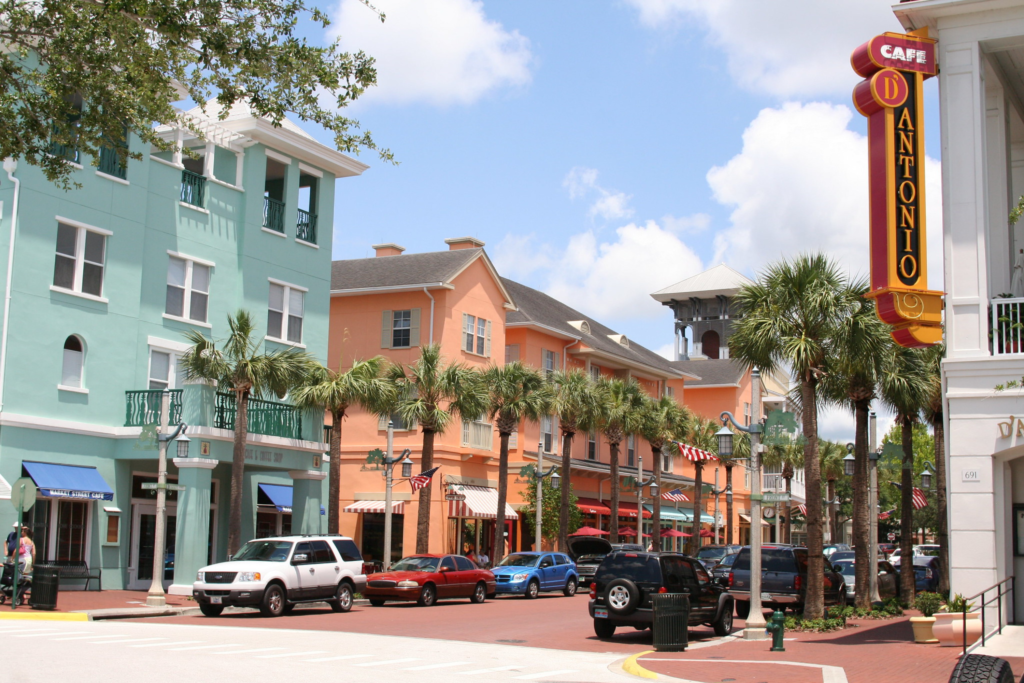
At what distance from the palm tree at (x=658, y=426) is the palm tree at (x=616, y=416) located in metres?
0.85

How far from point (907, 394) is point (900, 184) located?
12664mm

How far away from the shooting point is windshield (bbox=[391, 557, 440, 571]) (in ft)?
96.9

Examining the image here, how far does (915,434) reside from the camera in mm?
85750

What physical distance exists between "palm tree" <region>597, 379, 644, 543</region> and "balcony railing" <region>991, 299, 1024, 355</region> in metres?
28.5

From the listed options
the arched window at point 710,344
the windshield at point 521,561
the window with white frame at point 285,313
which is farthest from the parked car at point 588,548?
the arched window at point 710,344

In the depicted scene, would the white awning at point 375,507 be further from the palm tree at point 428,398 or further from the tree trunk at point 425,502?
the tree trunk at point 425,502

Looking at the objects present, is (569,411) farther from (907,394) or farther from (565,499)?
(907,394)

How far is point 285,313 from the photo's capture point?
3662cm

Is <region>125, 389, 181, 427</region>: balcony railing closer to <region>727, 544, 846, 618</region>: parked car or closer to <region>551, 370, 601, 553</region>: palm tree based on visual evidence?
<region>727, 544, 846, 618</region>: parked car

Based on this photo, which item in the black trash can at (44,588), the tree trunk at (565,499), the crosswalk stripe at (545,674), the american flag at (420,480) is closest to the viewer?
the crosswalk stripe at (545,674)

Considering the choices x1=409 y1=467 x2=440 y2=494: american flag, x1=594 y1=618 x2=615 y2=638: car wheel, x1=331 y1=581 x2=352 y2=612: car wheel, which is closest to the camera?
x1=594 y1=618 x2=615 y2=638: car wheel

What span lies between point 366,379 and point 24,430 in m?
9.88

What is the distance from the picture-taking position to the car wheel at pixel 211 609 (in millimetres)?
24344

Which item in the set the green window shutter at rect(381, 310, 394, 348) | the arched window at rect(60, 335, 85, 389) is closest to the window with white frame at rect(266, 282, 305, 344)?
the arched window at rect(60, 335, 85, 389)
